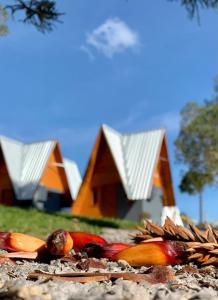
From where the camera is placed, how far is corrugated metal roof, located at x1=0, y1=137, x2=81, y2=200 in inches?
926

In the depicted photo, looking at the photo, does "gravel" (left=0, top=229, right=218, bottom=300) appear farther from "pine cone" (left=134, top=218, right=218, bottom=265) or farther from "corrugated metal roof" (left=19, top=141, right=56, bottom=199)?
"corrugated metal roof" (left=19, top=141, right=56, bottom=199)

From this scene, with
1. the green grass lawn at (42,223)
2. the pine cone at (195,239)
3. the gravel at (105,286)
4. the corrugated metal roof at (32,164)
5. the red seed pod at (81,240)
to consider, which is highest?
the corrugated metal roof at (32,164)

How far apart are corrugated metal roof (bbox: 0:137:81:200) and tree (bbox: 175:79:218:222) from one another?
756 centimetres

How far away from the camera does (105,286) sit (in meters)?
1.14

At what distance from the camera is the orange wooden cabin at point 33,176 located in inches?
934

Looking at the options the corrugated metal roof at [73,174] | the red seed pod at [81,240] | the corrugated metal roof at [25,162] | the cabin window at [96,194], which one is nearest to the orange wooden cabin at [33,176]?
the corrugated metal roof at [25,162]

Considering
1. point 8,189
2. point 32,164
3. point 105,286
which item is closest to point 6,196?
point 8,189

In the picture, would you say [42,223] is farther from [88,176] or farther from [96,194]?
[96,194]

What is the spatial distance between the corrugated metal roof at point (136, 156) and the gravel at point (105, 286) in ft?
63.9

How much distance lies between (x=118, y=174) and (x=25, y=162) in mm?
4974

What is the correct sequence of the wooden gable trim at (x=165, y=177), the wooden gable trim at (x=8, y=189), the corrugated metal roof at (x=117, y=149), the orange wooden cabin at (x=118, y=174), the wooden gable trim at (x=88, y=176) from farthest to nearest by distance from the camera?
the wooden gable trim at (x=165, y=177) → the wooden gable trim at (x=8, y=189) → the wooden gable trim at (x=88, y=176) → the orange wooden cabin at (x=118, y=174) → the corrugated metal roof at (x=117, y=149)

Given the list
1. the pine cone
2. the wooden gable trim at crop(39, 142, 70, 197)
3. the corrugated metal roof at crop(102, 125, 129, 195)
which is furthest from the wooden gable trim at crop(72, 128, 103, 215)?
the pine cone

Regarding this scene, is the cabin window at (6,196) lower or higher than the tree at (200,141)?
lower

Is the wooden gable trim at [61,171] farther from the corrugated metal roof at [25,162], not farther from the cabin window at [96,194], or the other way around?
the cabin window at [96,194]
